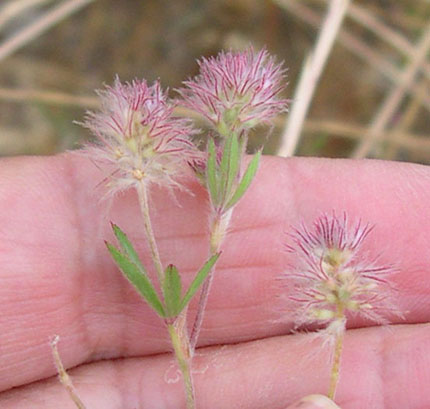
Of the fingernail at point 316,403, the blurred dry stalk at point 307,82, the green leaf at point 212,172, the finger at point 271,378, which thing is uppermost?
the blurred dry stalk at point 307,82

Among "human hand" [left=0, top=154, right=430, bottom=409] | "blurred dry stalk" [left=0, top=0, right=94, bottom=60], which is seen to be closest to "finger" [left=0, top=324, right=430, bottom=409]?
"human hand" [left=0, top=154, right=430, bottom=409]

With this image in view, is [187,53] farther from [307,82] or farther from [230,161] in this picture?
[230,161]

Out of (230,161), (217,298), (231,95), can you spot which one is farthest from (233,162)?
(217,298)

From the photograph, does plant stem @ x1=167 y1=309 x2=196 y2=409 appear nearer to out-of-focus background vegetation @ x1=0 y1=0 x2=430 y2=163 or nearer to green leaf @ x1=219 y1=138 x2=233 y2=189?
green leaf @ x1=219 y1=138 x2=233 y2=189

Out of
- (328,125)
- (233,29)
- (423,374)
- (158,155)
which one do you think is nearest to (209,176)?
(158,155)

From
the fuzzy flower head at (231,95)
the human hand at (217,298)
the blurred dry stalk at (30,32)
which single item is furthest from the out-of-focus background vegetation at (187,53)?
the fuzzy flower head at (231,95)

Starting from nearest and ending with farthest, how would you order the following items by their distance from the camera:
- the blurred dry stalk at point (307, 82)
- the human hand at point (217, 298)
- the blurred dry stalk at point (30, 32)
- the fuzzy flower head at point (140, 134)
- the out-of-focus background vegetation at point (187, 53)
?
the fuzzy flower head at point (140, 134), the human hand at point (217, 298), the blurred dry stalk at point (307, 82), the blurred dry stalk at point (30, 32), the out-of-focus background vegetation at point (187, 53)

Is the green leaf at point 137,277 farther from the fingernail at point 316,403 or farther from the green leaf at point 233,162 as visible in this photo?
the fingernail at point 316,403
